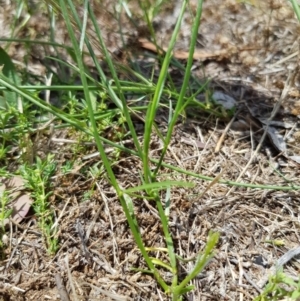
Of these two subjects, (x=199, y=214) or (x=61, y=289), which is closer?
(x=61, y=289)

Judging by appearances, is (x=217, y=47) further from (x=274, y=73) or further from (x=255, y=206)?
(x=255, y=206)

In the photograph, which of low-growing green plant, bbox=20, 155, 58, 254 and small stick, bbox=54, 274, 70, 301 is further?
low-growing green plant, bbox=20, 155, 58, 254

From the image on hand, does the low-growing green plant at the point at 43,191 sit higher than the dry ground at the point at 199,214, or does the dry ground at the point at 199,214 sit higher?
the low-growing green plant at the point at 43,191

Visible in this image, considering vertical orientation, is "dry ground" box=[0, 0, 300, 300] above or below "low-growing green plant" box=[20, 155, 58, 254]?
below

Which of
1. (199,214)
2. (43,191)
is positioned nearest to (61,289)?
(43,191)

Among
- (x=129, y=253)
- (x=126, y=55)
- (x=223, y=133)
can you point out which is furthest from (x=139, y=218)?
(x=126, y=55)

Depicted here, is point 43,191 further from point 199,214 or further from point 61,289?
point 199,214

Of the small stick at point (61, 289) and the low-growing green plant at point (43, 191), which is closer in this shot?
the small stick at point (61, 289)

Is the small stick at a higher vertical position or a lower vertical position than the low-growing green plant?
lower
